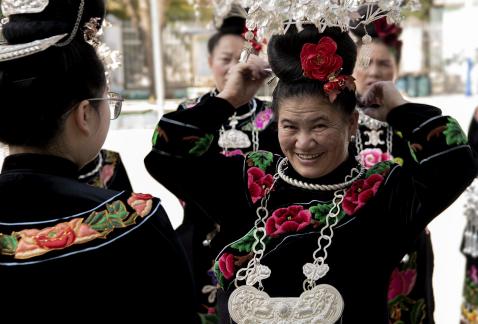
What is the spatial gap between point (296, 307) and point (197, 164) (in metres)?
0.46

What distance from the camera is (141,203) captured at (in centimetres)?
153

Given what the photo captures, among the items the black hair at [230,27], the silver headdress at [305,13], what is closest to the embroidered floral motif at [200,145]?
the silver headdress at [305,13]

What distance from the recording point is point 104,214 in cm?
150

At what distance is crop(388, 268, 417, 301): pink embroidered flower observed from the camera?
2820 mm

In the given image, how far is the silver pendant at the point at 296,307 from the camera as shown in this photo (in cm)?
187

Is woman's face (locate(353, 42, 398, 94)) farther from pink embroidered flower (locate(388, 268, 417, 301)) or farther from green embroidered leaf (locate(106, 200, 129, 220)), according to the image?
green embroidered leaf (locate(106, 200, 129, 220))

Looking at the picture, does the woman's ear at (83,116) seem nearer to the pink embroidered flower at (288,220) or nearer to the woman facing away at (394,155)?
the pink embroidered flower at (288,220)

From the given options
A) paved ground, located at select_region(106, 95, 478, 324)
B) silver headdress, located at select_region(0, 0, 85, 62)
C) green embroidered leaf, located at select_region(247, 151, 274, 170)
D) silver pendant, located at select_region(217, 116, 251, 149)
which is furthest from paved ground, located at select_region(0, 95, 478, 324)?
silver headdress, located at select_region(0, 0, 85, 62)

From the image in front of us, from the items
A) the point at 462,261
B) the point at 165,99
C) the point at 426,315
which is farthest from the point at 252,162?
the point at 165,99

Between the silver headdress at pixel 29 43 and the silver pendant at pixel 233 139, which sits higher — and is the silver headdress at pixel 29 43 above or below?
above

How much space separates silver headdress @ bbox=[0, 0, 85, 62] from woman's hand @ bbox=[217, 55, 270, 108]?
0.68 metres

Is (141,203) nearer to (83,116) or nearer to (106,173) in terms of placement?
(83,116)

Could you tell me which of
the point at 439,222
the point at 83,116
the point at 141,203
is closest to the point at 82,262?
the point at 141,203

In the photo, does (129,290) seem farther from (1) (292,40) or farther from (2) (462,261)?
(2) (462,261)
